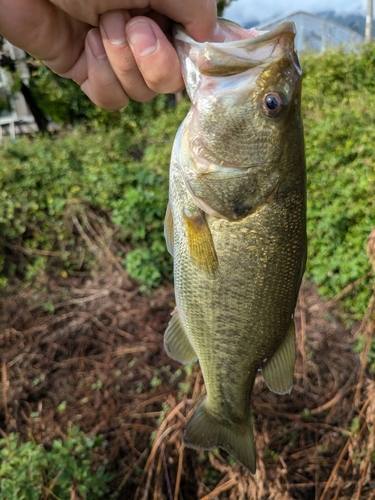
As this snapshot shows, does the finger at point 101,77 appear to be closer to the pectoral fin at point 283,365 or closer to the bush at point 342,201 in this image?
the pectoral fin at point 283,365

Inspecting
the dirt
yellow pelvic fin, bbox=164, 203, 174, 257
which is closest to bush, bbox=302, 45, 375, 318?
the dirt

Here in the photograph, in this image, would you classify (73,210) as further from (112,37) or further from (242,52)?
(242,52)

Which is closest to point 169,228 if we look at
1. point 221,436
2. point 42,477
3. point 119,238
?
point 221,436

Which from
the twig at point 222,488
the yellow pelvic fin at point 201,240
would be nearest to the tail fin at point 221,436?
the yellow pelvic fin at point 201,240

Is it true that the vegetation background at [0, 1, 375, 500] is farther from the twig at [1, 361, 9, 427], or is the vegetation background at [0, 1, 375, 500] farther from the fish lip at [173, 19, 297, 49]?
the fish lip at [173, 19, 297, 49]

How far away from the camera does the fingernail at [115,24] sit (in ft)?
3.94

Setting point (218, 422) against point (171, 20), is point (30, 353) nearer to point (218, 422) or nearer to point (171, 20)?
point (218, 422)

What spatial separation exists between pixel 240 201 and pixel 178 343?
73 centimetres

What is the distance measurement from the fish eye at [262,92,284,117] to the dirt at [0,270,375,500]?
1.61m

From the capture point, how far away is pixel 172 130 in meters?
7.03

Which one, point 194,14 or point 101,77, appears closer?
point 194,14

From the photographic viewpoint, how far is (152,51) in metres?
1.18

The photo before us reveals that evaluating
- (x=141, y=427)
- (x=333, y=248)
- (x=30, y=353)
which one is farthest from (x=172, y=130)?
(x=141, y=427)

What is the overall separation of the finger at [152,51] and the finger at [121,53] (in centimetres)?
4
